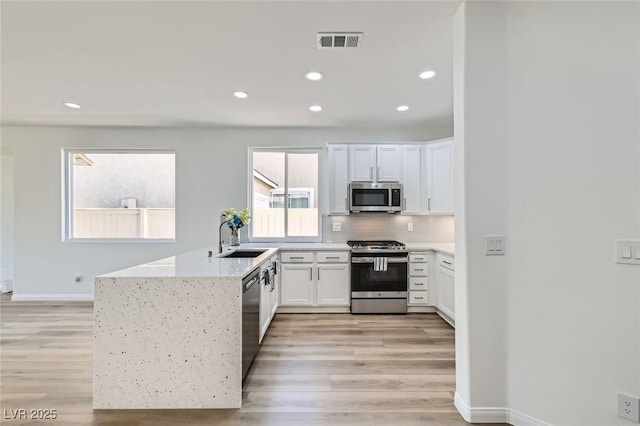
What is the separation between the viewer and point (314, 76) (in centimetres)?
291

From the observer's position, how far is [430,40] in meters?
2.31

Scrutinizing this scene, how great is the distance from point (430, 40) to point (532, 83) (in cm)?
83

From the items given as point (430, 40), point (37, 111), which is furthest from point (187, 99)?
point (430, 40)

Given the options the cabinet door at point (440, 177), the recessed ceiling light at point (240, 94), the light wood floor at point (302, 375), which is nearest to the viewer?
the light wood floor at point (302, 375)

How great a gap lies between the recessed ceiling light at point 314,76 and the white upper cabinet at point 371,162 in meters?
1.56

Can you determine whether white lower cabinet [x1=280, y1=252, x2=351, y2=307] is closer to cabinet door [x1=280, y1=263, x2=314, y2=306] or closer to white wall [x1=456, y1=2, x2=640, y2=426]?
cabinet door [x1=280, y1=263, x2=314, y2=306]

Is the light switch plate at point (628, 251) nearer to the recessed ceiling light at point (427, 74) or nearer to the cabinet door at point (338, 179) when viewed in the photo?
the recessed ceiling light at point (427, 74)

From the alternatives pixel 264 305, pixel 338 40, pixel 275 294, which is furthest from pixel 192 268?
pixel 338 40

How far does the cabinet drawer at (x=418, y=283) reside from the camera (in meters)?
4.05

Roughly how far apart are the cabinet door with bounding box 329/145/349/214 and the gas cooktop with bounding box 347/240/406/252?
0.50 m

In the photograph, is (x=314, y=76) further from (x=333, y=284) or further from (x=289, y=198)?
(x=333, y=284)

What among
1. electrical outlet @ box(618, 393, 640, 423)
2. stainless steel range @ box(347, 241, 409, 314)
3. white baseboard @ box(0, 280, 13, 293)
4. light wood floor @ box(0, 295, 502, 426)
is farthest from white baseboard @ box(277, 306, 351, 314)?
white baseboard @ box(0, 280, 13, 293)

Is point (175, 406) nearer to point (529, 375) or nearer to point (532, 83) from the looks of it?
point (529, 375)

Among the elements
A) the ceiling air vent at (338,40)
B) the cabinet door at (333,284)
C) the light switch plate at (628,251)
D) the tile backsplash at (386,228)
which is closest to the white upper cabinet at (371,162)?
the tile backsplash at (386,228)
